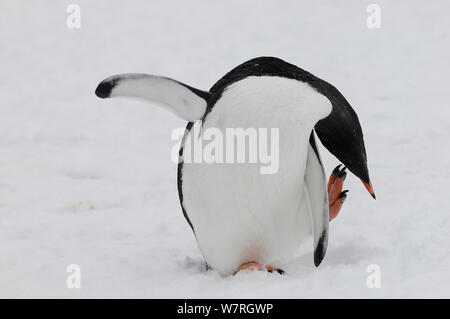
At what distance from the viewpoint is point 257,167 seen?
180 cm

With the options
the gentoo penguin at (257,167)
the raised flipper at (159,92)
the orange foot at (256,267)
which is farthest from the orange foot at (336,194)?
the raised flipper at (159,92)

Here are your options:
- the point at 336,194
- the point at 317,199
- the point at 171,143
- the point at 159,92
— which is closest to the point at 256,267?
the point at 317,199

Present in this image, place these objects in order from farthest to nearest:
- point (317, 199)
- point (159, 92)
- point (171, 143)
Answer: point (171, 143), point (317, 199), point (159, 92)

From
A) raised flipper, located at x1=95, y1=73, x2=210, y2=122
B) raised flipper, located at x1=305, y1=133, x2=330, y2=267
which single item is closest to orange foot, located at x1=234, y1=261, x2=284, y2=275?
raised flipper, located at x1=305, y1=133, x2=330, y2=267

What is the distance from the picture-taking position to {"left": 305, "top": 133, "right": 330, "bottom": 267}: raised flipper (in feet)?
6.21

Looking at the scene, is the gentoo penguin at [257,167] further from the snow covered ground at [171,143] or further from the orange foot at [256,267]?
the snow covered ground at [171,143]

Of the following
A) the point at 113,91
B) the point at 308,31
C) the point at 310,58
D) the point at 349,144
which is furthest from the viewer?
the point at 308,31

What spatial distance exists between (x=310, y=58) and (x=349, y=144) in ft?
8.21

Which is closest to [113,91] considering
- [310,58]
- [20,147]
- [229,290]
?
[229,290]

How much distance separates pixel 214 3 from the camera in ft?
16.5

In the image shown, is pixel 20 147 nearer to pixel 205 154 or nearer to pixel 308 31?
pixel 205 154

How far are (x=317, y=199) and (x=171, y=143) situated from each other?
5.29 feet

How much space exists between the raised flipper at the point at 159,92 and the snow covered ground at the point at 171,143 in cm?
43

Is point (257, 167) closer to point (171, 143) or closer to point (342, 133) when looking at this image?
point (342, 133)
